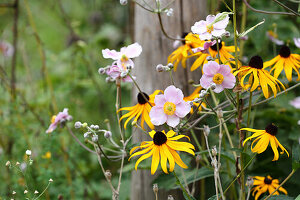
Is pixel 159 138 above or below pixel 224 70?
below

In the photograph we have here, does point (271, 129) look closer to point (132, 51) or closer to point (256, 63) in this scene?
point (256, 63)

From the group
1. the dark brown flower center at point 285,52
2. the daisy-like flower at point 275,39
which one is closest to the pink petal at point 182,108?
the dark brown flower center at point 285,52

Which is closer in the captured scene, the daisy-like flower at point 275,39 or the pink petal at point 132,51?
the pink petal at point 132,51

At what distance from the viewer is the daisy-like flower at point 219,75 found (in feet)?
2.95

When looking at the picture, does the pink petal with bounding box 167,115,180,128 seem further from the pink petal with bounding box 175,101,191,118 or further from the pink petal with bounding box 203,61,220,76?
the pink petal with bounding box 203,61,220,76

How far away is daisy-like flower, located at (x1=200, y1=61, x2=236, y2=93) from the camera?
899mm

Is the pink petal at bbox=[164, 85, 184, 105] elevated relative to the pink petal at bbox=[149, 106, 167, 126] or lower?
elevated

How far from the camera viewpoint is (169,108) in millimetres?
Answer: 903

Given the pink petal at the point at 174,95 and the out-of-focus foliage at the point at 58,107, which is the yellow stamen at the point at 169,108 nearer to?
the pink petal at the point at 174,95

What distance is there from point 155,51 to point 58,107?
2.80ft

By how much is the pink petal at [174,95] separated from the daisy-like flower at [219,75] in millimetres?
65

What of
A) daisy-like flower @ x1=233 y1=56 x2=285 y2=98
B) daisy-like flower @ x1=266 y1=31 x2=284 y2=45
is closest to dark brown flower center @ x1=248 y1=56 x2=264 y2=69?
daisy-like flower @ x1=233 y1=56 x2=285 y2=98

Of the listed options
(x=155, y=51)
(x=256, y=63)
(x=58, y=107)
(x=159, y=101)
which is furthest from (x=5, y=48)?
(x=256, y=63)

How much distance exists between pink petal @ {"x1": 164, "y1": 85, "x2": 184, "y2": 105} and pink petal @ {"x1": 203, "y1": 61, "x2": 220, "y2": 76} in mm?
81
